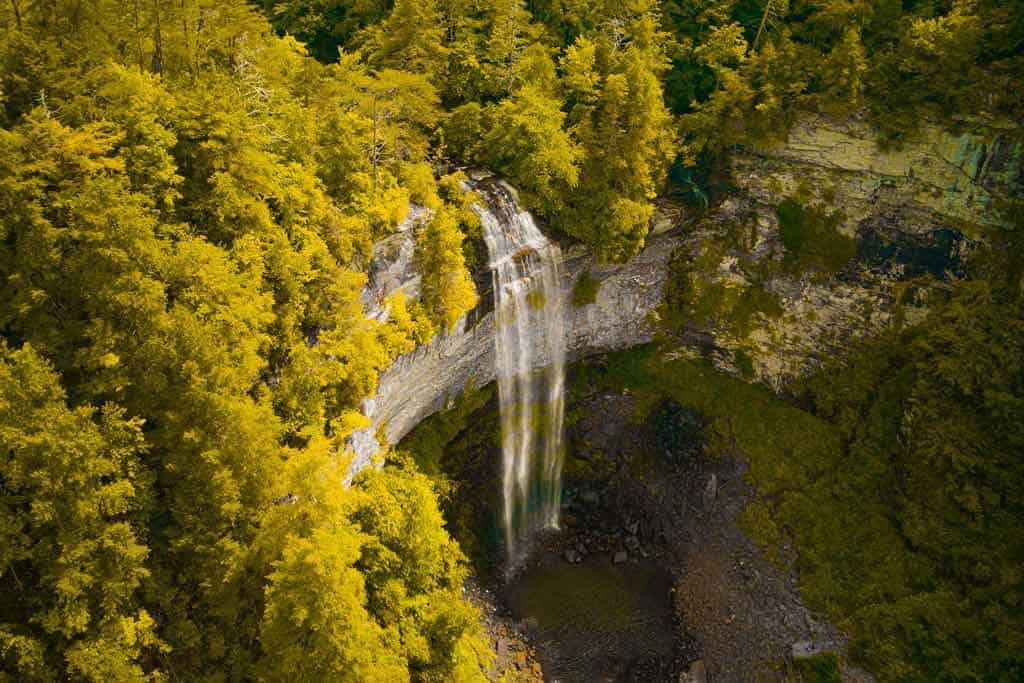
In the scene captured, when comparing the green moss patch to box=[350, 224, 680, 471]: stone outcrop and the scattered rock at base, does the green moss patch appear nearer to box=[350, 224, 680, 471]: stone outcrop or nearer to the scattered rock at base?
box=[350, 224, 680, 471]: stone outcrop

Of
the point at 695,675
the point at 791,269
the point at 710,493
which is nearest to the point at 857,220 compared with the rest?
the point at 791,269

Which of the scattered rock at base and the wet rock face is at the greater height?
the wet rock face

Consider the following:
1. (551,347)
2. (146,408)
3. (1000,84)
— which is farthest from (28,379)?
(1000,84)

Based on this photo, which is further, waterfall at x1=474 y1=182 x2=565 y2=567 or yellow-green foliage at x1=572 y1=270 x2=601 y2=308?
yellow-green foliage at x1=572 y1=270 x2=601 y2=308

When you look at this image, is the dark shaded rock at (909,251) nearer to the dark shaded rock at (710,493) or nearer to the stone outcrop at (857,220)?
the stone outcrop at (857,220)

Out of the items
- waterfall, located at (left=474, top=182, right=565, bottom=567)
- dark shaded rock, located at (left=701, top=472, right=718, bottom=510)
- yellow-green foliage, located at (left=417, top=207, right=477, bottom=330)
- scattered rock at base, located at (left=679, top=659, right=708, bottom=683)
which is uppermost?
yellow-green foliage, located at (left=417, top=207, right=477, bottom=330)

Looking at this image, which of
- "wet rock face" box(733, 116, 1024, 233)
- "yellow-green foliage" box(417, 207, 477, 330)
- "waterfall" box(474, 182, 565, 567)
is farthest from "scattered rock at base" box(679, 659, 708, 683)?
"wet rock face" box(733, 116, 1024, 233)
